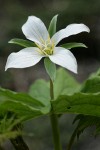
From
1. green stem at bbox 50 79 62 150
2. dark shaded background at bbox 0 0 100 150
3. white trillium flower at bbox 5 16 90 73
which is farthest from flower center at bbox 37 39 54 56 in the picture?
dark shaded background at bbox 0 0 100 150

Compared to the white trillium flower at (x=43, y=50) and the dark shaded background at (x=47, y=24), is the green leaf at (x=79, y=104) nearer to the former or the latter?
the white trillium flower at (x=43, y=50)

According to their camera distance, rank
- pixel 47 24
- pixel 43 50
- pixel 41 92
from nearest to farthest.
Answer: pixel 43 50 → pixel 41 92 → pixel 47 24

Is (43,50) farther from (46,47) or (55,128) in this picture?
(55,128)

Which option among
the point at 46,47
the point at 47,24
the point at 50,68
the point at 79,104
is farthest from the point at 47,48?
the point at 47,24

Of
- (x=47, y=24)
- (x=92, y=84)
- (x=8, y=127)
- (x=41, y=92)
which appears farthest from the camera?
(x=47, y=24)

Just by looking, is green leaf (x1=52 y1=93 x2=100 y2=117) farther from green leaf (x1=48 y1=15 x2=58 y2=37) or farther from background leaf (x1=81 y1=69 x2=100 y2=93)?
green leaf (x1=48 y1=15 x2=58 y2=37)

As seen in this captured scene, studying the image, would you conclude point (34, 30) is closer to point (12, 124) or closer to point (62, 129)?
point (12, 124)
